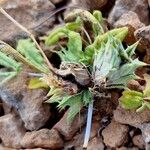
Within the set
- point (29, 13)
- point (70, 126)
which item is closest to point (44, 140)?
point (70, 126)

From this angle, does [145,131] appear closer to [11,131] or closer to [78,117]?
[78,117]

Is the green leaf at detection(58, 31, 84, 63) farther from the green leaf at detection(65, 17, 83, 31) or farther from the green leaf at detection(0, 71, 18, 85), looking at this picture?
the green leaf at detection(0, 71, 18, 85)

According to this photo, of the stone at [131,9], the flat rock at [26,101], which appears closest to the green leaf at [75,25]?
the stone at [131,9]

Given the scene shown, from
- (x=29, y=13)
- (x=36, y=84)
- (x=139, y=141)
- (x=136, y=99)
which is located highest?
(x=29, y=13)

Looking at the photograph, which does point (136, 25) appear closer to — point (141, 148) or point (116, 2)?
point (116, 2)

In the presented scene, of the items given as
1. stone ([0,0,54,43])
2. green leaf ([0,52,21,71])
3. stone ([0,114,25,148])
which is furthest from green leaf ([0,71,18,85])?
stone ([0,0,54,43])

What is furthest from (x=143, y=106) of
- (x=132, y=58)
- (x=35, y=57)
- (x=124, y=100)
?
(x=35, y=57)

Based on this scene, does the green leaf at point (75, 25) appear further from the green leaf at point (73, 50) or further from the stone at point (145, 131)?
the stone at point (145, 131)
